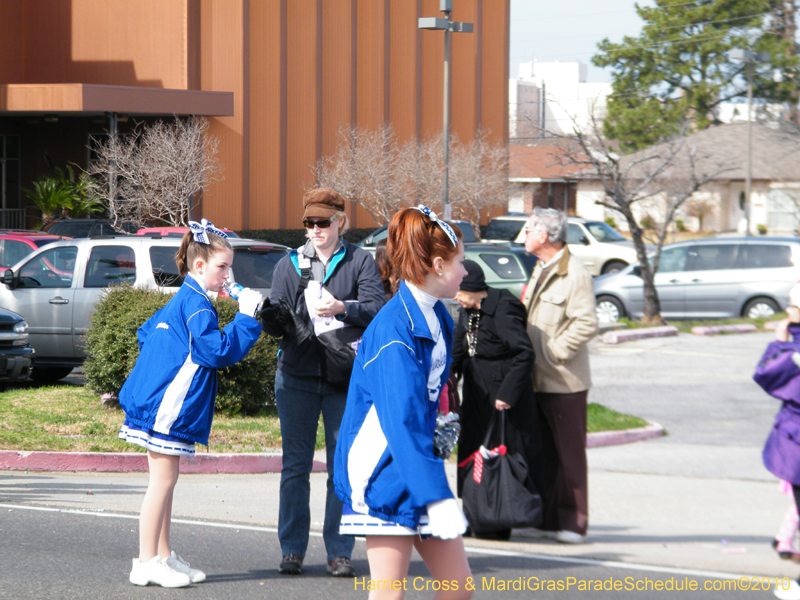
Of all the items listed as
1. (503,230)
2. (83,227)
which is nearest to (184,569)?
(83,227)

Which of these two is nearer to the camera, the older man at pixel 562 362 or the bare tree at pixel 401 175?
the older man at pixel 562 362

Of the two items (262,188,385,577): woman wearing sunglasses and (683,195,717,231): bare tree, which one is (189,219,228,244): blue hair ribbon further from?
(683,195,717,231): bare tree

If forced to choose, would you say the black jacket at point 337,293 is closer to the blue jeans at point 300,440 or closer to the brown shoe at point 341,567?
the blue jeans at point 300,440

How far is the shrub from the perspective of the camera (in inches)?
389

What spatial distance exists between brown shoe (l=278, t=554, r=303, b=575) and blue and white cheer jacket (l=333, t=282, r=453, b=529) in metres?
1.99

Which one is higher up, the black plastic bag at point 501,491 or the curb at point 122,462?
the black plastic bag at point 501,491

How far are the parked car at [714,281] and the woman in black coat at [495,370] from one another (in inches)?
533

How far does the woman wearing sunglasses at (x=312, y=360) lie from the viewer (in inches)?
205

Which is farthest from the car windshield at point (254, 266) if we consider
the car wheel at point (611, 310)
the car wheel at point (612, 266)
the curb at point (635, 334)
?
the car wheel at point (612, 266)

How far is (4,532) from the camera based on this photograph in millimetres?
6234

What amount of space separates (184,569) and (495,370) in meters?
2.13

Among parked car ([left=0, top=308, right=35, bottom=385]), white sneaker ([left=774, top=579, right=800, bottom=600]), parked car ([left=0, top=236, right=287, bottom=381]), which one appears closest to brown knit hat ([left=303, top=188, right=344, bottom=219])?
white sneaker ([left=774, top=579, right=800, bottom=600])

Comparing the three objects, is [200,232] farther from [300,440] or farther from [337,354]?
[300,440]

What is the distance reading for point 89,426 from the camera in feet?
31.2
